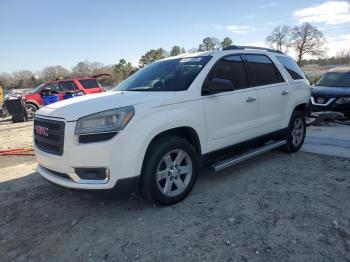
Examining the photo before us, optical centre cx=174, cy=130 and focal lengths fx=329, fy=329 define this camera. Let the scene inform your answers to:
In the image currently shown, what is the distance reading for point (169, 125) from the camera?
150 inches

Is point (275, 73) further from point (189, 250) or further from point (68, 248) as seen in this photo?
point (68, 248)

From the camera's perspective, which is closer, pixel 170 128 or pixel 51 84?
pixel 170 128

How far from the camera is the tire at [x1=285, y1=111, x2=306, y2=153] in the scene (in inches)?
235

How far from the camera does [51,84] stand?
15883mm

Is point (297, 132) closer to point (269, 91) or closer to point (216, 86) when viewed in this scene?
point (269, 91)

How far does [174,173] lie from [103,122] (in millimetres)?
1102

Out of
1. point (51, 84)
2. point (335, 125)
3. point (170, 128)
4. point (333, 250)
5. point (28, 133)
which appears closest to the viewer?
point (333, 250)

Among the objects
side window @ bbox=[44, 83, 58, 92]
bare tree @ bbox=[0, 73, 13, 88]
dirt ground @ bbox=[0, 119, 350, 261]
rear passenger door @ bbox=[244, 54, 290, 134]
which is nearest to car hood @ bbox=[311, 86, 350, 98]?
rear passenger door @ bbox=[244, 54, 290, 134]

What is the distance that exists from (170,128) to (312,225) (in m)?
1.83

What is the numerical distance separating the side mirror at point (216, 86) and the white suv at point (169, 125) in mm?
13

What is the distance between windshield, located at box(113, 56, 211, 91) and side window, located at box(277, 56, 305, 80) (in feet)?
6.77

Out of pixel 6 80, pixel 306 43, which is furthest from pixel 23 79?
pixel 306 43

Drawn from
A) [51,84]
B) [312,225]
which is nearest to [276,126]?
[312,225]

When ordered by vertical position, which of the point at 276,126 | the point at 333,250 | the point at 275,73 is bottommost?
the point at 333,250
